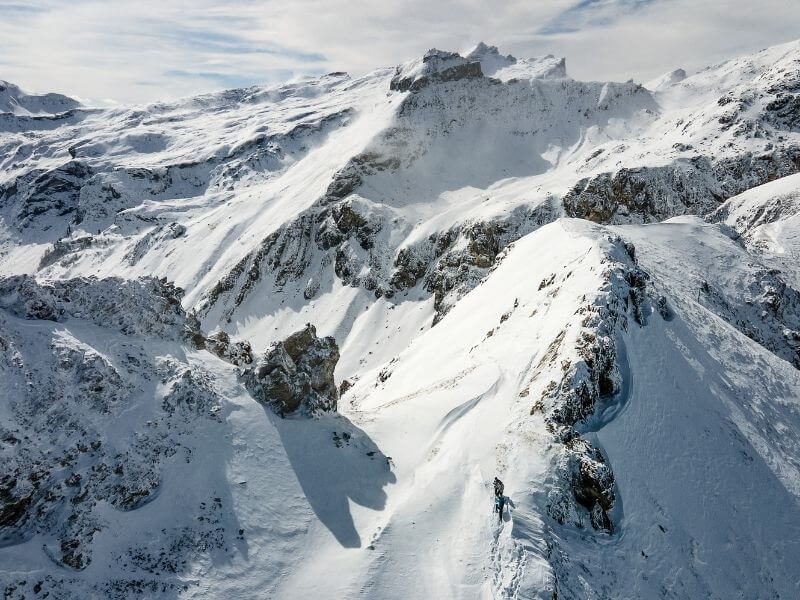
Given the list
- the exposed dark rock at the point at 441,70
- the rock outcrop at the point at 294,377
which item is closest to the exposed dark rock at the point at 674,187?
the rock outcrop at the point at 294,377

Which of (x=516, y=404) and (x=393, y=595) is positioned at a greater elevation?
(x=516, y=404)

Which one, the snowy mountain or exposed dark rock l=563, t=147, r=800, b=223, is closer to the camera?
the snowy mountain

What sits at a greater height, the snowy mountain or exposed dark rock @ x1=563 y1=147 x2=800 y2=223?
exposed dark rock @ x1=563 y1=147 x2=800 y2=223

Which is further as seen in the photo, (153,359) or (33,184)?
(33,184)

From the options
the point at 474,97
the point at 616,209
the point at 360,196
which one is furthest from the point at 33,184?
the point at 616,209

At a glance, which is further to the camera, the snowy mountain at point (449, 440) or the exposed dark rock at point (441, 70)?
the exposed dark rock at point (441, 70)

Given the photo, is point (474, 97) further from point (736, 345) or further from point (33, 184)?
point (33, 184)

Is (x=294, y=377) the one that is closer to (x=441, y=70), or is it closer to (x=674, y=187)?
(x=674, y=187)

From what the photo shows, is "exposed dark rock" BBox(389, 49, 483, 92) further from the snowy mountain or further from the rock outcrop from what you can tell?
the rock outcrop

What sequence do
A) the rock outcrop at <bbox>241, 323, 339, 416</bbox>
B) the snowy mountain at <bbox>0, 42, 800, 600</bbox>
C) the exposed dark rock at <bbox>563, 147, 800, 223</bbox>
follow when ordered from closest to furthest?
the snowy mountain at <bbox>0, 42, 800, 600</bbox> < the rock outcrop at <bbox>241, 323, 339, 416</bbox> < the exposed dark rock at <bbox>563, 147, 800, 223</bbox>

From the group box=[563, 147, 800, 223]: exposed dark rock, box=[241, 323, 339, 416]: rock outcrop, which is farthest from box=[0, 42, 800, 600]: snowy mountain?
box=[563, 147, 800, 223]: exposed dark rock

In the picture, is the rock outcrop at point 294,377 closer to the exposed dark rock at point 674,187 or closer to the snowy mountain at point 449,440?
the snowy mountain at point 449,440
